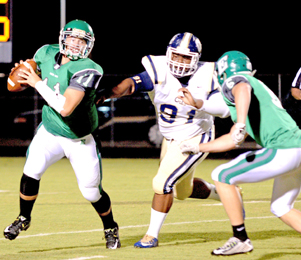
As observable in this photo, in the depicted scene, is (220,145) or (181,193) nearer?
(220,145)

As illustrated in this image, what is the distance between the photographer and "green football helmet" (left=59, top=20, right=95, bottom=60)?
17.6 feet

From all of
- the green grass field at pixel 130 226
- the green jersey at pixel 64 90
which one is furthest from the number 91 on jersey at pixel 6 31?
the green jersey at pixel 64 90

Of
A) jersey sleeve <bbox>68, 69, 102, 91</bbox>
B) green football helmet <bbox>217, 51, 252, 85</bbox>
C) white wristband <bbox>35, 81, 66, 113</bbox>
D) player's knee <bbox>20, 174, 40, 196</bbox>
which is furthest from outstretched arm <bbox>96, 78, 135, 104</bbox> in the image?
green football helmet <bbox>217, 51, 252, 85</bbox>

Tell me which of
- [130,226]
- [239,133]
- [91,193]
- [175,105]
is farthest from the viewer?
[130,226]

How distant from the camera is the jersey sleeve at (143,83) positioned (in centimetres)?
556

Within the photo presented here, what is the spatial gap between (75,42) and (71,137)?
2.57 feet

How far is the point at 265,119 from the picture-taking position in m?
4.62

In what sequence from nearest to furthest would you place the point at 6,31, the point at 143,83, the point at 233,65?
1. the point at 233,65
2. the point at 143,83
3. the point at 6,31

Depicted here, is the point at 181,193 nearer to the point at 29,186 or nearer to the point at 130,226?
the point at 130,226

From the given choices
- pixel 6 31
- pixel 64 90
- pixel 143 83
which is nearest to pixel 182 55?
pixel 143 83

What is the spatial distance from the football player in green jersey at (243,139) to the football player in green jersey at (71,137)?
1071 millimetres

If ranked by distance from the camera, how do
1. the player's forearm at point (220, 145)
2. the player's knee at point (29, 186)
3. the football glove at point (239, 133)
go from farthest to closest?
1. the player's knee at point (29, 186)
2. the player's forearm at point (220, 145)
3. the football glove at point (239, 133)

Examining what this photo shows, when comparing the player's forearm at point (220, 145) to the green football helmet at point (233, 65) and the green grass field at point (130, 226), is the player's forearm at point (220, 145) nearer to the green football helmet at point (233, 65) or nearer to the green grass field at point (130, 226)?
the green football helmet at point (233, 65)

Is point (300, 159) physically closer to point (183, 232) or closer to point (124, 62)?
point (183, 232)
